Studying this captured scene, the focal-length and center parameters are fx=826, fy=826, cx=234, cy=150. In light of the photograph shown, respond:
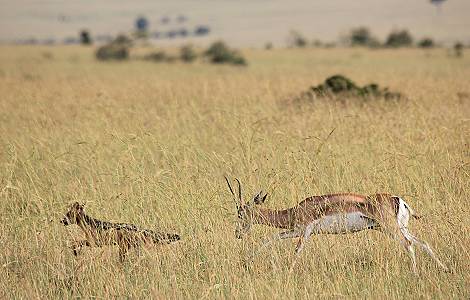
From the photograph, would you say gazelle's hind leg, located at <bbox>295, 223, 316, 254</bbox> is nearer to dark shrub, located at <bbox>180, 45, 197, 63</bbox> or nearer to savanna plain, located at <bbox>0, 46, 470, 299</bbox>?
savanna plain, located at <bbox>0, 46, 470, 299</bbox>

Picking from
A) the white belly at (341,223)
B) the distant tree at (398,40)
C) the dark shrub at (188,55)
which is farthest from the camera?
the distant tree at (398,40)

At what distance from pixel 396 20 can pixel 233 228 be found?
71.8m

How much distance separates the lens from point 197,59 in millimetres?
35156

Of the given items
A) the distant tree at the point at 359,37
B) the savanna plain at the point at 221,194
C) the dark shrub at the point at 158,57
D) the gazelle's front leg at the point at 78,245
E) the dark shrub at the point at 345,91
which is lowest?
the distant tree at the point at 359,37

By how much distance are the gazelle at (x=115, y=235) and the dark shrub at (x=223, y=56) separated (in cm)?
2469

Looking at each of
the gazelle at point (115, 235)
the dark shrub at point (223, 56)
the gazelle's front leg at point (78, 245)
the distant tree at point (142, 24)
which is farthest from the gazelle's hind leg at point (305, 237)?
the distant tree at point (142, 24)

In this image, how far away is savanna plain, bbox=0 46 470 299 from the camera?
5035 millimetres

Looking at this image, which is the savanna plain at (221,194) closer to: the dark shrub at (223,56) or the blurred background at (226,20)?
the dark shrub at (223,56)

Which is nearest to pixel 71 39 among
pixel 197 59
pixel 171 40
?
pixel 171 40

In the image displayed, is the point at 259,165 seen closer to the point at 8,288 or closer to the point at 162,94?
the point at 8,288

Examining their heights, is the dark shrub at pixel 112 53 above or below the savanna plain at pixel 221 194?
below

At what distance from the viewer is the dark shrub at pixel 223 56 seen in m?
30.2

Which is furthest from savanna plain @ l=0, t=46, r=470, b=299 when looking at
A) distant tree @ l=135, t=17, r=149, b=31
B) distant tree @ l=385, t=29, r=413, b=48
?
distant tree @ l=135, t=17, r=149, b=31

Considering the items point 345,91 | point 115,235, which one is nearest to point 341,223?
point 115,235
